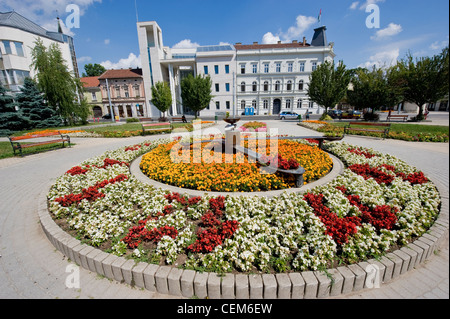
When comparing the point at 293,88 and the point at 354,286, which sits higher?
the point at 293,88

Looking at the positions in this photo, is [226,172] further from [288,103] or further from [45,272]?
[288,103]

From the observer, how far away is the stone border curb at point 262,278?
2297 millimetres

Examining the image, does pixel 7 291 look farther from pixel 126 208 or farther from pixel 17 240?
pixel 126 208

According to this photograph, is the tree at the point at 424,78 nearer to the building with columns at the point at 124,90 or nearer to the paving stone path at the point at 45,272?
the paving stone path at the point at 45,272

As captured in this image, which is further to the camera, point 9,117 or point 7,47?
point 7,47

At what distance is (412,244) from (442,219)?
3.69 ft

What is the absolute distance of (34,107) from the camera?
21.0 m

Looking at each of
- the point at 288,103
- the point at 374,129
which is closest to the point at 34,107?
the point at 374,129

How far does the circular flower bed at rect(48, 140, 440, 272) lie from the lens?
2.67 meters

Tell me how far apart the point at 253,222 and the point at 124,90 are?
4803 centimetres

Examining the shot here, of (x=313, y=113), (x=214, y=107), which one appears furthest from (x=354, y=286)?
(x=313, y=113)

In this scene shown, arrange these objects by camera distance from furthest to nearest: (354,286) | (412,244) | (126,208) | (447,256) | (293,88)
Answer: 1. (293,88)
2. (126,208)
3. (412,244)
4. (354,286)
5. (447,256)

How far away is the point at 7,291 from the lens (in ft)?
8.23

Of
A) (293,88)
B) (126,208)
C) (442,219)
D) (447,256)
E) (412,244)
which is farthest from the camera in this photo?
(293,88)
